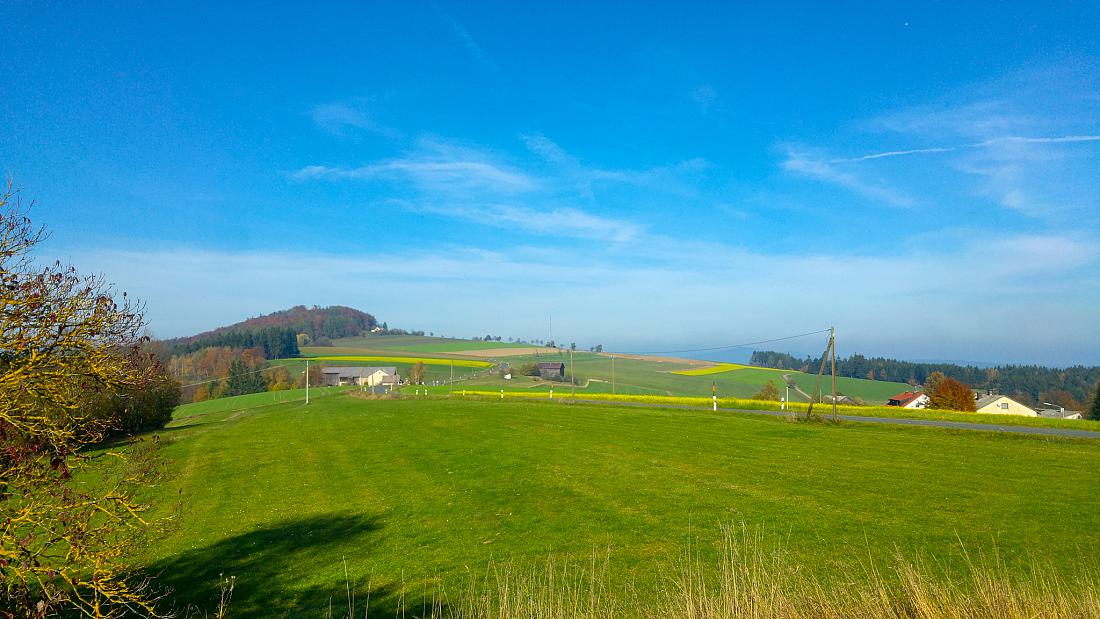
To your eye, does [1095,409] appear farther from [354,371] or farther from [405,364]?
[354,371]

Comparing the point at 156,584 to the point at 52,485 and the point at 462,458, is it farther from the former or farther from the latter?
the point at 462,458

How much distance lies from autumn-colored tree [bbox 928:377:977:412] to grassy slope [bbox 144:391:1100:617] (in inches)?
1097

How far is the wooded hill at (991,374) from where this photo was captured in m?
88.3

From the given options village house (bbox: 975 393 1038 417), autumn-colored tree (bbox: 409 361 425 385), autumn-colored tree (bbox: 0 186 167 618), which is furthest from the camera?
autumn-colored tree (bbox: 409 361 425 385)

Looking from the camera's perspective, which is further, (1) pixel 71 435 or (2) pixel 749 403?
(2) pixel 749 403

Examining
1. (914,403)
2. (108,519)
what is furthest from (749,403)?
(914,403)

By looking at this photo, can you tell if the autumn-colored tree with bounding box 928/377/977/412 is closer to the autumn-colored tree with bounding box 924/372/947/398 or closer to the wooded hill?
the autumn-colored tree with bounding box 924/372/947/398

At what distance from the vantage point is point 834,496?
1266cm

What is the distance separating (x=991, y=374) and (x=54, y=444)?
123428 mm

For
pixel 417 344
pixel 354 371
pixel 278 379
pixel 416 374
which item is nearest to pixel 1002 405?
pixel 416 374

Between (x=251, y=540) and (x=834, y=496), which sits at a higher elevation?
(x=834, y=496)

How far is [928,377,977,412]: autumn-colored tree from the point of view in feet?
155

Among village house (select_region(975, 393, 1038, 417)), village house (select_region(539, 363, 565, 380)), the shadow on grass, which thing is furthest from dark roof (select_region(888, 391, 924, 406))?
the shadow on grass

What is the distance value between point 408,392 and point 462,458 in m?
44.7
